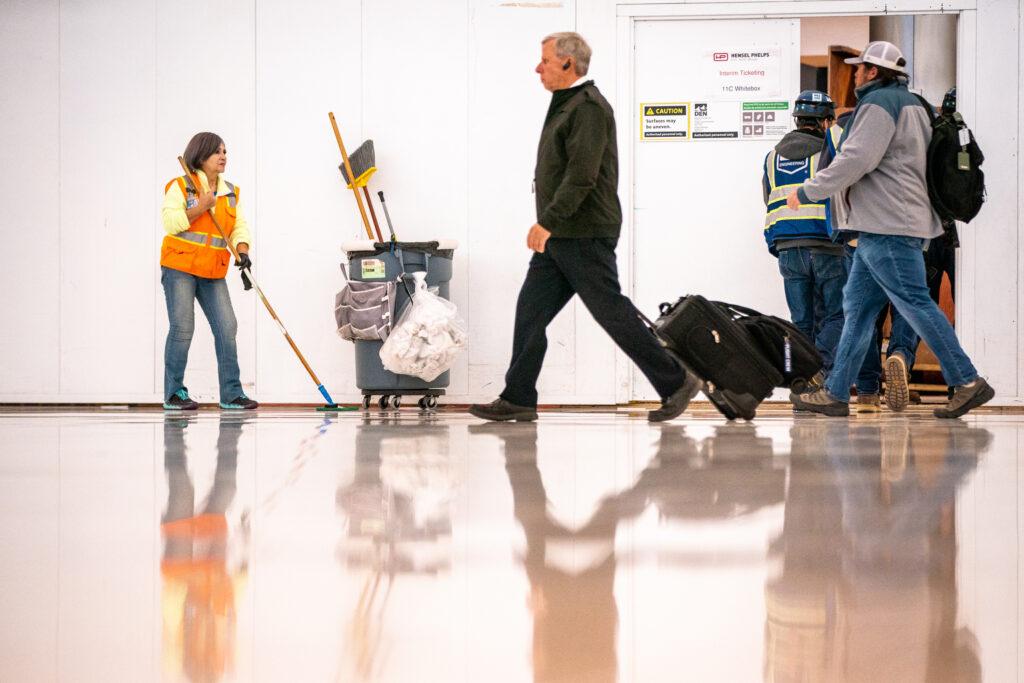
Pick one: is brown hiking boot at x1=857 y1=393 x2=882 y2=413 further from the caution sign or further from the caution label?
the caution label

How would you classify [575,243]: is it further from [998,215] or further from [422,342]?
[998,215]

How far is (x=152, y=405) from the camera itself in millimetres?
7613

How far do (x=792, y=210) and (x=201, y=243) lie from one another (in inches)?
122

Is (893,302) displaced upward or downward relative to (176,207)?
downward

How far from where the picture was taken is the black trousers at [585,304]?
14.1ft

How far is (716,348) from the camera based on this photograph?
425 cm

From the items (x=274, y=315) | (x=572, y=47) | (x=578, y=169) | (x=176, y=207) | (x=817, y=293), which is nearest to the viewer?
(x=578, y=169)

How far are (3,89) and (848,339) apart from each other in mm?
5657

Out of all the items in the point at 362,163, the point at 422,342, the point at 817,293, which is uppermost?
the point at 362,163

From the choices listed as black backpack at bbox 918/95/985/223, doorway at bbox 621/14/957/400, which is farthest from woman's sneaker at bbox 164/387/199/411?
black backpack at bbox 918/95/985/223

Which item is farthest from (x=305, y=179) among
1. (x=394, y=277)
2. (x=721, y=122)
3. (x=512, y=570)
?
(x=512, y=570)

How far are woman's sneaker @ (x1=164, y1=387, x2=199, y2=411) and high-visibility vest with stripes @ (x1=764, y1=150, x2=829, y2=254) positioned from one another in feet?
10.4

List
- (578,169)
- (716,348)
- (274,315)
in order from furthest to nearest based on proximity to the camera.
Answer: (274,315), (578,169), (716,348)

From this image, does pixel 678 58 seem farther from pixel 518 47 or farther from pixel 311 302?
pixel 311 302
